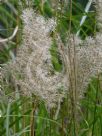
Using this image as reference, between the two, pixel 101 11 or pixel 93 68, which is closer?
pixel 93 68

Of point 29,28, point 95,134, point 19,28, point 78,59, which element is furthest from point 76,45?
point 19,28

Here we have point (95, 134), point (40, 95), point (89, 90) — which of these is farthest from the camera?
point (89, 90)

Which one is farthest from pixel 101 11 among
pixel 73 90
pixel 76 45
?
pixel 73 90

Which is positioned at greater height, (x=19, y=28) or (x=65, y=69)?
(x=19, y=28)

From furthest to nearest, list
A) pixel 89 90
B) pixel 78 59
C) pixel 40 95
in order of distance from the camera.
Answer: pixel 89 90 < pixel 78 59 < pixel 40 95

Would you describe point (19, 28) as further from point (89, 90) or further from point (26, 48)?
point (26, 48)

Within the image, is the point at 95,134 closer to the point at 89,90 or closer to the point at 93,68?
the point at 89,90

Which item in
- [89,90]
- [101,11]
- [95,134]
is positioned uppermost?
[101,11]
